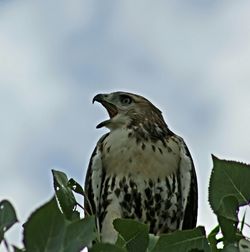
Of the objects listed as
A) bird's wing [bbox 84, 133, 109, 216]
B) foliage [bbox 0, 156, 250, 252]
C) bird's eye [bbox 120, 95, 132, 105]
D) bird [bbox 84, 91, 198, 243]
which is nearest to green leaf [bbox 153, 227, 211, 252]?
foliage [bbox 0, 156, 250, 252]

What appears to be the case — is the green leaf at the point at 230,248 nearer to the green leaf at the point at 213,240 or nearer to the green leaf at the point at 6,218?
the green leaf at the point at 213,240

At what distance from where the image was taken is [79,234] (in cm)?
223

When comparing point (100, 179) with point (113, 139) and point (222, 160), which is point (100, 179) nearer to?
point (113, 139)

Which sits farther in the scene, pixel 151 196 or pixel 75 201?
pixel 151 196

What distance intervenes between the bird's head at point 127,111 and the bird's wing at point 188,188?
0.57 metres

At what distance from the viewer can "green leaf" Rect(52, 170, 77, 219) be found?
312 centimetres

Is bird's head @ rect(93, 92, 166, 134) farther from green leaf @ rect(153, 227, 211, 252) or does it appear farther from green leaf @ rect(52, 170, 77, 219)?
green leaf @ rect(153, 227, 211, 252)

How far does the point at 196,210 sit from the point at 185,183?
34 centimetres

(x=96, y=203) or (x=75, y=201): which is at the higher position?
(x=96, y=203)

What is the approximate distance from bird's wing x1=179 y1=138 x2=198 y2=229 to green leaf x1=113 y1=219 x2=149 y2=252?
4128 millimetres

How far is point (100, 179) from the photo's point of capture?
6863mm

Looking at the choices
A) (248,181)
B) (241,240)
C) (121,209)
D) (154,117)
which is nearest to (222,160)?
(248,181)

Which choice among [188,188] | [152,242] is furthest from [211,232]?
[188,188]

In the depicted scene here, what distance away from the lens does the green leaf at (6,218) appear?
2.24 metres
